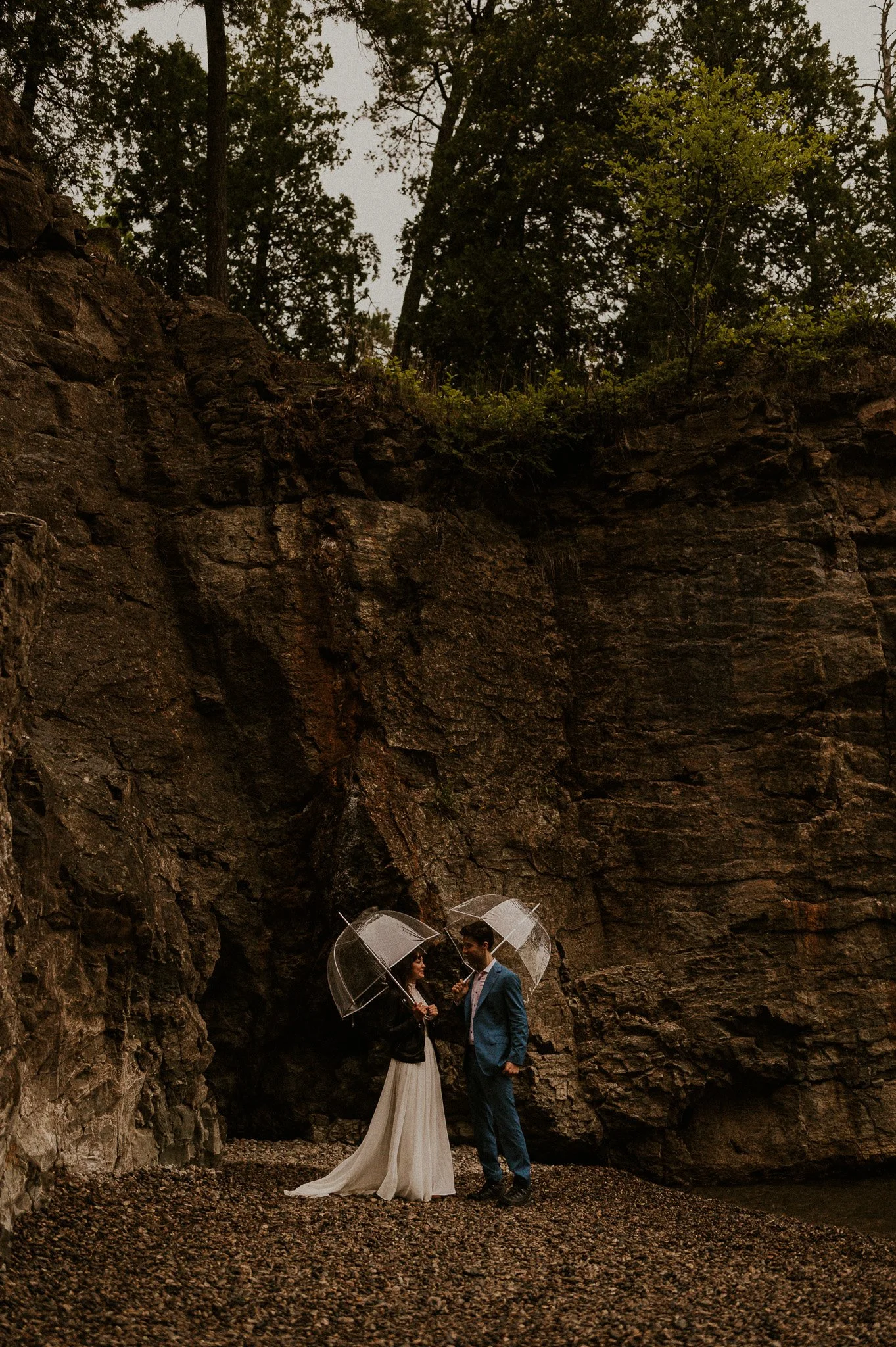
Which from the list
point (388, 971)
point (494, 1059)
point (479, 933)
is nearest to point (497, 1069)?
point (494, 1059)

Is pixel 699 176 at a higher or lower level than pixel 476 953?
higher

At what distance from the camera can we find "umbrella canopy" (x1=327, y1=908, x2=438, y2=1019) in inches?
340

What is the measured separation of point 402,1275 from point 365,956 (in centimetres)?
252

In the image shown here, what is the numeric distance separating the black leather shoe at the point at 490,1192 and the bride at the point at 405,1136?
7.7 inches

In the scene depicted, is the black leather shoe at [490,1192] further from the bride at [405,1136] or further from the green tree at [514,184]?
the green tree at [514,184]

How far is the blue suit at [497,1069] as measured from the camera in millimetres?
8742

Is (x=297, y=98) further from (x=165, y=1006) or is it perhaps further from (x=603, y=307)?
(x=165, y=1006)

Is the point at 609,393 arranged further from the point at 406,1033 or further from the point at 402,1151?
the point at 402,1151

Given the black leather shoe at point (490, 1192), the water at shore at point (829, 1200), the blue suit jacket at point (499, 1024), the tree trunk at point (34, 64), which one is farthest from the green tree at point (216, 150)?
the water at shore at point (829, 1200)

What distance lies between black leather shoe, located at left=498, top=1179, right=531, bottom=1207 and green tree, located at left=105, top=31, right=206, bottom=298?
15158 millimetres

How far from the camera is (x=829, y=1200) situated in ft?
34.9

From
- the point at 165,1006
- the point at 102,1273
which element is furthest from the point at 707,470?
the point at 102,1273

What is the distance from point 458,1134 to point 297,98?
1774 cm

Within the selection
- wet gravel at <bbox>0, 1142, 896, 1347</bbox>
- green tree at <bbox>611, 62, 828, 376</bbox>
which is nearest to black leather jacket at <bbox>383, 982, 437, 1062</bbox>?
wet gravel at <bbox>0, 1142, 896, 1347</bbox>
